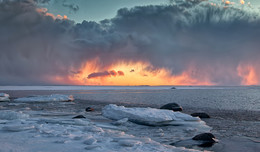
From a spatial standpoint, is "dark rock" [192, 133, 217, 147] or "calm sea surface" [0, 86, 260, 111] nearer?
"dark rock" [192, 133, 217, 147]

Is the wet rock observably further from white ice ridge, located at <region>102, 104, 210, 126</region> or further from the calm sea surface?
the calm sea surface

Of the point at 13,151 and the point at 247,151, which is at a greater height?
the point at 13,151

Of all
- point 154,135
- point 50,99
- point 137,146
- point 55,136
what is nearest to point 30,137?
point 55,136

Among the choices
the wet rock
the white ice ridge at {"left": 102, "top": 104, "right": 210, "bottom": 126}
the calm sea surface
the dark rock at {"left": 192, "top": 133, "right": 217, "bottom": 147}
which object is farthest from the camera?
the calm sea surface

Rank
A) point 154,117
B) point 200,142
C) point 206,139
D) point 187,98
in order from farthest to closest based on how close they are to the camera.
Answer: point 187,98 → point 154,117 → point 206,139 → point 200,142

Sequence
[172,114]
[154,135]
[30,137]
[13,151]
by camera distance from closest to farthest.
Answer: [13,151] → [30,137] → [154,135] → [172,114]

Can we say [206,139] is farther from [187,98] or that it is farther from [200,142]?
[187,98]

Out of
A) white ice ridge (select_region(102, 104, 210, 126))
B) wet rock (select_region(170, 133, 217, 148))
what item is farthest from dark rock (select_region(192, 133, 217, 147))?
white ice ridge (select_region(102, 104, 210, 126))

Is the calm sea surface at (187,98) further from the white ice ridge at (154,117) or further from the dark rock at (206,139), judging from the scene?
the dark rock at (206,139)

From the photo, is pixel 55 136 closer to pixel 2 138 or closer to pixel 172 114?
pixel 2 138

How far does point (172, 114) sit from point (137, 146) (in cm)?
697

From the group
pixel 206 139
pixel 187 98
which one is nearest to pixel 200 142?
pixel 206 139

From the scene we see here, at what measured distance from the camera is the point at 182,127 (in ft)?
37.8

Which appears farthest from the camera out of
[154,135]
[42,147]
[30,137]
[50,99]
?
[50,99]
